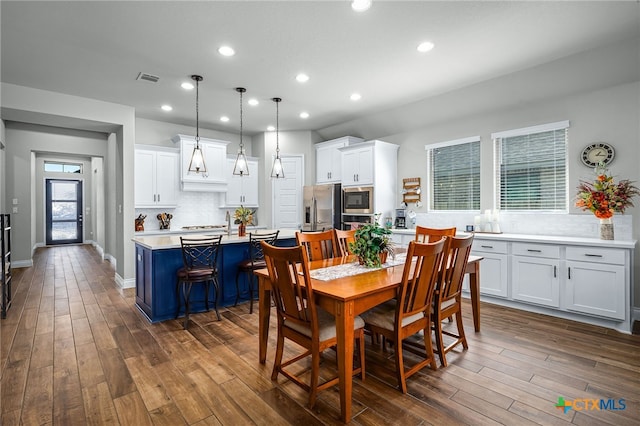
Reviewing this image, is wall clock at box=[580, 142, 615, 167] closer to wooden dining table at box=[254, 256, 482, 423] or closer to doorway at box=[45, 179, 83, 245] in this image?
wooden dining table at box=[254, 256, 482, 423]

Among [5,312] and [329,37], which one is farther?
[5,312]

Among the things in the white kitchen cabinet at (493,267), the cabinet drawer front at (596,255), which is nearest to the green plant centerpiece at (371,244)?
the white kitchen cabinet at (493,267)

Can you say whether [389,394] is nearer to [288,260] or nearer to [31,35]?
[288,260]

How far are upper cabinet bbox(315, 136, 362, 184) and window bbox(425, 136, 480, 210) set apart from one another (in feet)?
5.25

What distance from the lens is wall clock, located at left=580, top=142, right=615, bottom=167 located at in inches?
146

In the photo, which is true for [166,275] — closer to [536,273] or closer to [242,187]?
[242,187]

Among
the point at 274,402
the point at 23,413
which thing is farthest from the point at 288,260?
the point at 23,413

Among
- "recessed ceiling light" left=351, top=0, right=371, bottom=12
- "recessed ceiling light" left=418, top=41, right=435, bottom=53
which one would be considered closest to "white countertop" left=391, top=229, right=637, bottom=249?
"recessed ceiling light" left=418, top=41, right=435, bottom=53

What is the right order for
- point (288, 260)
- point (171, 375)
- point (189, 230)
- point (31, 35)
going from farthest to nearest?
point (189, 230) < point (31, 35) < point (171, 375) < point (288, 260)

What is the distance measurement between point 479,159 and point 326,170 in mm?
2810

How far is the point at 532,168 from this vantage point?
4.38 meters

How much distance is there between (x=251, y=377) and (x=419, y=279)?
1.43 meters

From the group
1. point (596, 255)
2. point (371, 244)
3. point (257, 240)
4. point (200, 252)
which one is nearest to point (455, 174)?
point (596, 255)

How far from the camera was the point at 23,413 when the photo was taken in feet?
6.49
